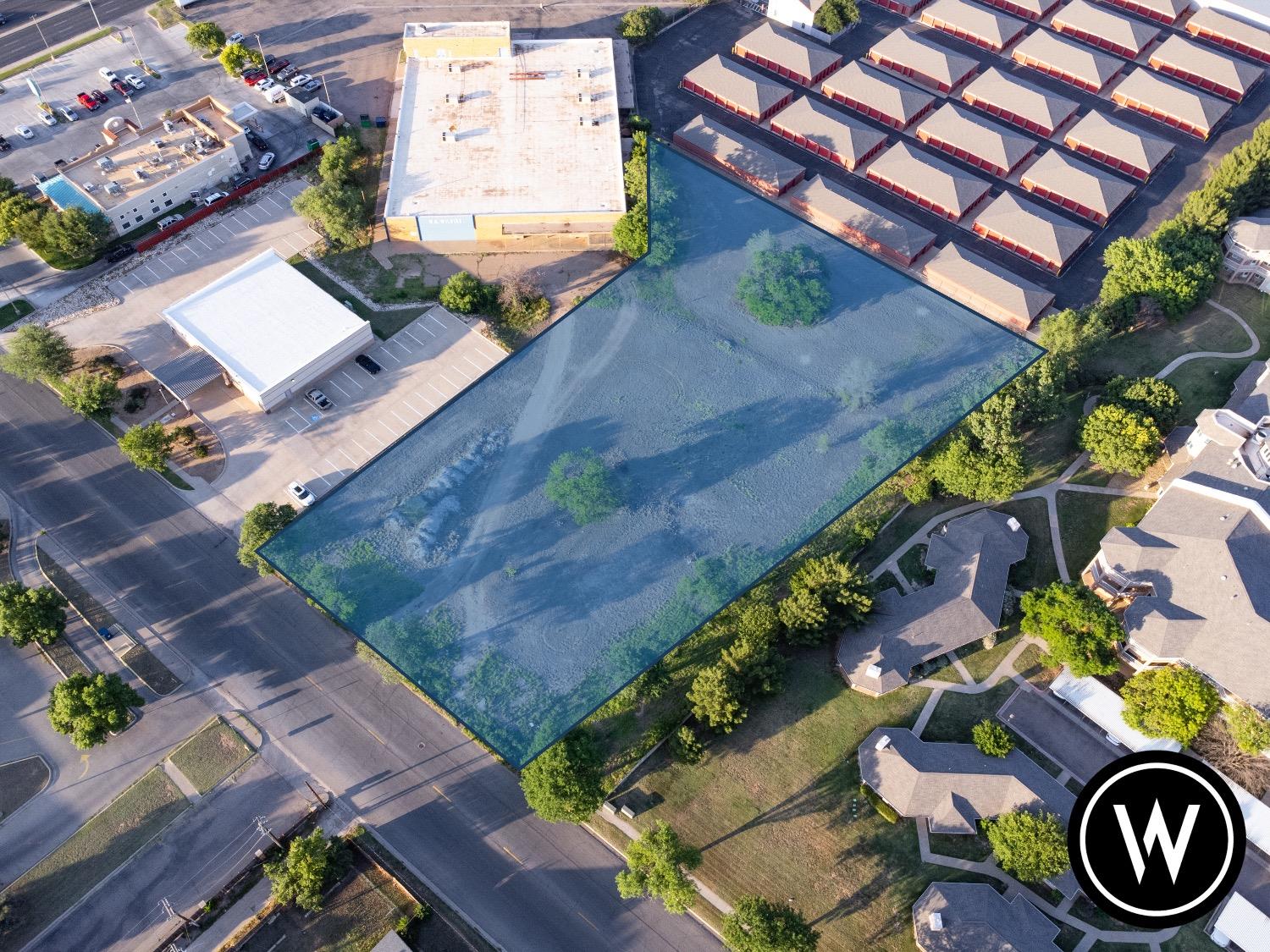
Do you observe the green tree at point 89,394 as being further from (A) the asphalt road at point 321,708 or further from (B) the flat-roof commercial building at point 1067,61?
(B) the flat-roof commercial building at point 1067,61

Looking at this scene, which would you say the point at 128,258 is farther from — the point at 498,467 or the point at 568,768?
the point at 568,768

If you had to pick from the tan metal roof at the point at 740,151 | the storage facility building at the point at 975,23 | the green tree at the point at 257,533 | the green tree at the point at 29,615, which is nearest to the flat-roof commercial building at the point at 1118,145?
the storage facility building at the point at 975,23

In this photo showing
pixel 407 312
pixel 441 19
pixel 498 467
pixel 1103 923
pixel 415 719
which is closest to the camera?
pixel 1103 923

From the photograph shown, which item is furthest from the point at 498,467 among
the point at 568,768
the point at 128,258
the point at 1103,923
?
the point at 1103,923

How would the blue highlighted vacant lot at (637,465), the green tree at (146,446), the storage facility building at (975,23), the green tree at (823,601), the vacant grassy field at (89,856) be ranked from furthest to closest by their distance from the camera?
the storage facility building at (975,23), the green tree at (146,446), the green tree at (823,601), the blue highlighted vacant lot at (637,465), the vacant grassy field at (89,856)

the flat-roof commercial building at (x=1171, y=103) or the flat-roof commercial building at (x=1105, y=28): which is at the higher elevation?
the flat-roof commercial building at (x=1105, y=28)

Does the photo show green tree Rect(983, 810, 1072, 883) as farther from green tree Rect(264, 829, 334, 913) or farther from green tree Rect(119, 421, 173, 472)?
green tree Rect(119, 421, 173, 472)

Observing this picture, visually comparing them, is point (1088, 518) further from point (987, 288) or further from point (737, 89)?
point (737, 89)
